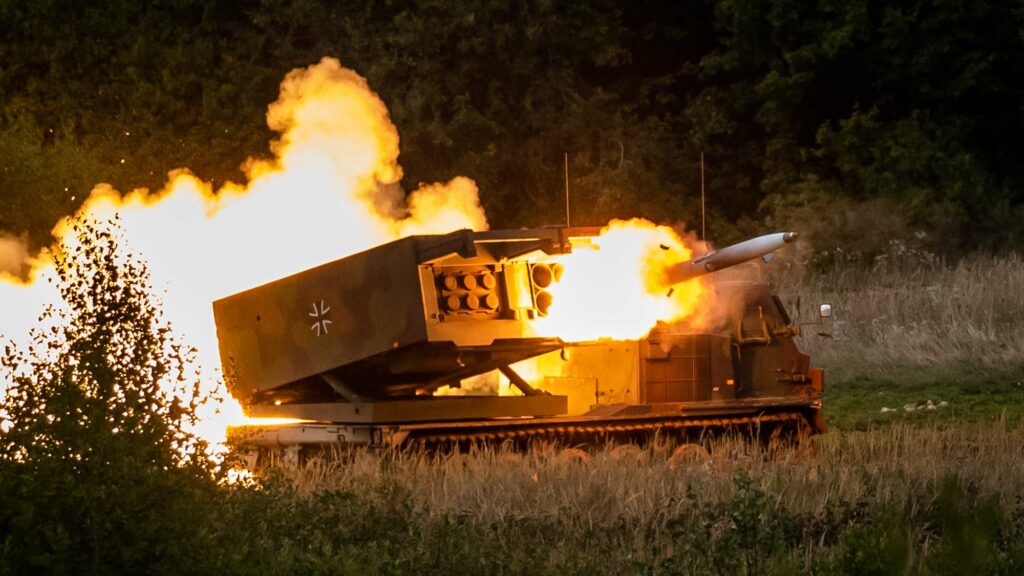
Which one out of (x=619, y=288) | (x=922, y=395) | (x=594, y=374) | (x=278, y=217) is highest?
(x=278, y=217)

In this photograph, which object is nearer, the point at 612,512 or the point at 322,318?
the point at 612,512

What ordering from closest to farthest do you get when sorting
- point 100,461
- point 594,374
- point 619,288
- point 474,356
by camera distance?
point 100,461, point 474,356, point 619,288, point 594,374

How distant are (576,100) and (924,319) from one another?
34.9 feet

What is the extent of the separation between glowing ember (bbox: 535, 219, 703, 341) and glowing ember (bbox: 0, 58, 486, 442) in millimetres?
3226

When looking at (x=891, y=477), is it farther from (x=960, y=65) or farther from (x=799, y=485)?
(x=960, y=65)

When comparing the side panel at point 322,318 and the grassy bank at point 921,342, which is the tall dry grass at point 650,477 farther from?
the grassy bank at point 921,342

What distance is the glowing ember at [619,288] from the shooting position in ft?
54.4

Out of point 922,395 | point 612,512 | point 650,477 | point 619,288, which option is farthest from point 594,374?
point 922,395

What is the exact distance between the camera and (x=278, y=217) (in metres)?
19.9

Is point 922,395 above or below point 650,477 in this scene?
above

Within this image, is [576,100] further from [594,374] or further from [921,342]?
[594,374]

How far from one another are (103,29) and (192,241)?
18457mm

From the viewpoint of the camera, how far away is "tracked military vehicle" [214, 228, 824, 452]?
15.8 metres

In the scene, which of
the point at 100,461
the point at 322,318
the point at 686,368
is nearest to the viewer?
the point at 100,461
